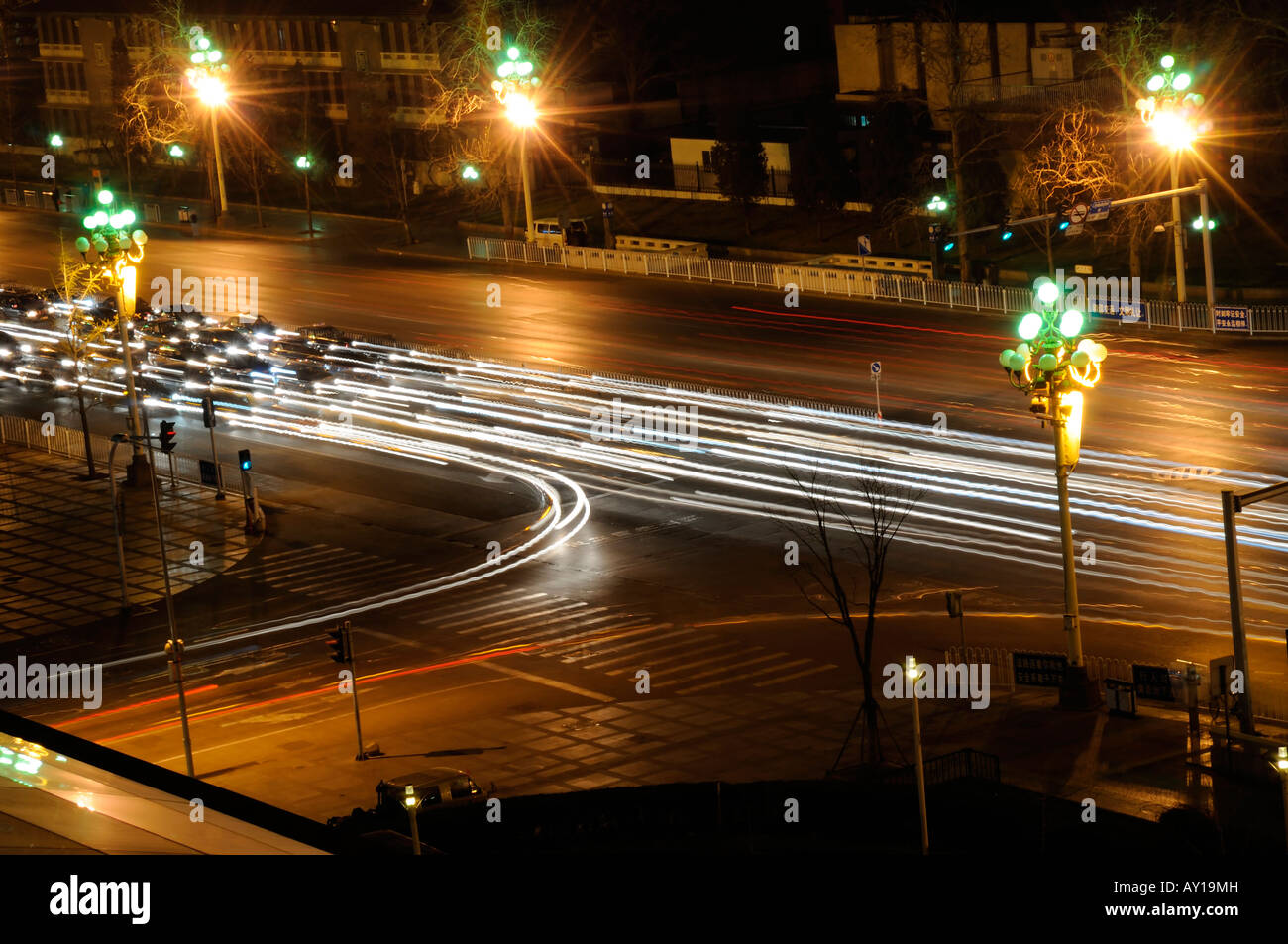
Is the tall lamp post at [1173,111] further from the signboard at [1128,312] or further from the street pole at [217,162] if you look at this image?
the street pole at [217,162]

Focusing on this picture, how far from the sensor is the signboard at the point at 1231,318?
51750 mm

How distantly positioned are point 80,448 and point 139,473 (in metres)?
4.83

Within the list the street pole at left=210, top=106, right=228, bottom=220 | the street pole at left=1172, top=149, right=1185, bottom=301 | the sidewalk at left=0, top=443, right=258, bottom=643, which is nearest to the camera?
the sidewalk at left=0, top=443, right=258, bottom=643

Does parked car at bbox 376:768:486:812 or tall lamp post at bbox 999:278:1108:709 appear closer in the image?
parked car at bbox 376:768:486:812

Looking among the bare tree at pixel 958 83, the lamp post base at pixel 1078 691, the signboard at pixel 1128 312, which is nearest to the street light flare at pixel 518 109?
the bare tree at pixel 958 83

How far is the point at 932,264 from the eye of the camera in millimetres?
61656

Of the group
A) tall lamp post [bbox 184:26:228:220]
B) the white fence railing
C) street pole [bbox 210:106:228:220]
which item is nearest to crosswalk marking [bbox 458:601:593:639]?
the white fence railing

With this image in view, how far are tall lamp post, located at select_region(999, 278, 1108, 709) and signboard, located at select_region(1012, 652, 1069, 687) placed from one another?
0.18 metres

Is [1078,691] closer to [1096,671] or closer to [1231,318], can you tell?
[1096,671]

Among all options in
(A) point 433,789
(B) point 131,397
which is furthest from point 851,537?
(B) point 131,397

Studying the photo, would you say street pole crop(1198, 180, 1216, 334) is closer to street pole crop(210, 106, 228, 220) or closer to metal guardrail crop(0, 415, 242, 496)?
metal guardrail crop(0, 415, 242, 496)
